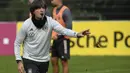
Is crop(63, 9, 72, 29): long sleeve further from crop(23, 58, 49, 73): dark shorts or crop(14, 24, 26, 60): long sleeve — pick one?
crop(14, 24, 26, 60): long sleeve

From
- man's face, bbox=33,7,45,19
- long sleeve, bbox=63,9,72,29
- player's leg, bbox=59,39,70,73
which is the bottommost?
player's leg, bbox=59,39,70,73

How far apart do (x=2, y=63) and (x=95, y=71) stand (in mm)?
3630

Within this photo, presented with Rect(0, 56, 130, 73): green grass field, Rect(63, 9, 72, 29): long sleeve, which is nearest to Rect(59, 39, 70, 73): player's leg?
Rect(63, 9, 72, 29): long sleeve

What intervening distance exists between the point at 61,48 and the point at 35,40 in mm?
3543

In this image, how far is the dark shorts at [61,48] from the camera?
37.9 ft

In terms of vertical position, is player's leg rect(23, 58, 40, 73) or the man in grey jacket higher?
the man in grey jacket

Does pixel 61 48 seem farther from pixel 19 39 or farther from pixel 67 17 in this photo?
pixel 19 39

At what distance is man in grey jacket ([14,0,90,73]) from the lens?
799 centimetres

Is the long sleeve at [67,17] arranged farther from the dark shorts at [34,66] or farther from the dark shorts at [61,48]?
the dark shorts at [34,66]

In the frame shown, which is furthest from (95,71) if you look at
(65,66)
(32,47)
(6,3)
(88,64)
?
(6,3)

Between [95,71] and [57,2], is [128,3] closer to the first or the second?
[95,71]

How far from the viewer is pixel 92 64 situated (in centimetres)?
1641

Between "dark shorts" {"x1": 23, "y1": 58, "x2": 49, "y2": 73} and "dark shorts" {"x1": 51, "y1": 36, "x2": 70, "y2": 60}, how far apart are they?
327 centimetres

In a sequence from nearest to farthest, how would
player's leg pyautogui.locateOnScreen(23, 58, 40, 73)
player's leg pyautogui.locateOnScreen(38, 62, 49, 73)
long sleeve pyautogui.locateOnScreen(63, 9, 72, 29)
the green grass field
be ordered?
player's leg pyautogui.locateOnScreen(23, 58, 40, 73) < player's leg pyautogui.locateOnScreen(38, 62, 49, 73) < long sleeve pyautogui.locateOnScreen(63, 9, 72, 29) < the green grass field
